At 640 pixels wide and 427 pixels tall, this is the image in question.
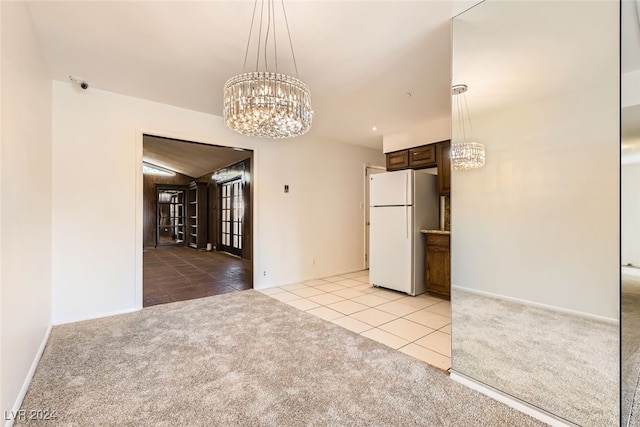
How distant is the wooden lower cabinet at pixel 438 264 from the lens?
148 inches

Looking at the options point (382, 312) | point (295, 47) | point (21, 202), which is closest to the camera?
point (21, 202)

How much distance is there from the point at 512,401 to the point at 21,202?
10.6ft

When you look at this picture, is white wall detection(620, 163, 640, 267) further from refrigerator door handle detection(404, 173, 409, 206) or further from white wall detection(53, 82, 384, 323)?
white wall detection(53, 82, 384, 323)

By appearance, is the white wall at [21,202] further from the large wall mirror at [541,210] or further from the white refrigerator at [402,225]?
the white refrigerator at [402,225]

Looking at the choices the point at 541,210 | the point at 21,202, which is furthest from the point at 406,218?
the point at 21,202

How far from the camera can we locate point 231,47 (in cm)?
233

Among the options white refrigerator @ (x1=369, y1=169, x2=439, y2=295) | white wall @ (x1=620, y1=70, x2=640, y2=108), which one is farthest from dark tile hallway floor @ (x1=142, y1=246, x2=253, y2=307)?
white wall @ (x1=620, y1=70, x2=640, y2=108)

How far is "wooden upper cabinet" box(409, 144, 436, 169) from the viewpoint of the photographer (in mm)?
4215

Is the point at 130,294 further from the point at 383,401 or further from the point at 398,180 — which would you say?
the point at 398,180

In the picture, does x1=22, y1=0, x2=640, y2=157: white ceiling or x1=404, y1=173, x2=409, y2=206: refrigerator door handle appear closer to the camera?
x1=22, y1=0, x2=640, y2=157: white ceiling

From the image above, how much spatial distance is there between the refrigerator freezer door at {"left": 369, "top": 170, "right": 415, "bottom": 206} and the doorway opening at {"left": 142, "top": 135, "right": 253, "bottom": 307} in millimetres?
1899

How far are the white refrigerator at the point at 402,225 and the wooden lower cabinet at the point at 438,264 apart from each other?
0.34ft

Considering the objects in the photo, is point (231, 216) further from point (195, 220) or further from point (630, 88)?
point (630, 88)

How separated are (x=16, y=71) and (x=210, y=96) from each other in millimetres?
1743
